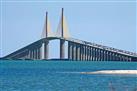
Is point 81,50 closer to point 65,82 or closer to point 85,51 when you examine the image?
point 85,51

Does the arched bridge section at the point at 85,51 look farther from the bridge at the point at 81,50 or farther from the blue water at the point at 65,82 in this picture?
the blue water at the point at 65,82

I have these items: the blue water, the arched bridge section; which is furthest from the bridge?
the blue water

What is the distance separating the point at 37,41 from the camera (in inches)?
7136

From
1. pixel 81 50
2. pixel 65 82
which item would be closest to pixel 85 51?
pixel 81 50

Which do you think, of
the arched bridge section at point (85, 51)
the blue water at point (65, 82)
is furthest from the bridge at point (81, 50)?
the blue water at point (65, 82)

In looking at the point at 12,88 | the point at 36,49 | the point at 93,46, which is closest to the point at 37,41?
the point at 36,49

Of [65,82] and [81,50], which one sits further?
[81,50]

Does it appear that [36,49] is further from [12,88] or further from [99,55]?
[12,88]

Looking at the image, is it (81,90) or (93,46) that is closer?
(81,90)

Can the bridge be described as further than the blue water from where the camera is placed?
Yes

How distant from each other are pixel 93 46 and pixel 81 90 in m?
128

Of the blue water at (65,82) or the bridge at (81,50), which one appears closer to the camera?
Answer: the blue water at (65,82)

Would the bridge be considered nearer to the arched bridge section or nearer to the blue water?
the arched bridge section

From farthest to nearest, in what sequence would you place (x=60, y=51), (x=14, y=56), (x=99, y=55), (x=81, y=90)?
(x=14, y=56)
(x=99, y=55)
(x=60, y=51)
(x=81, y=90)
